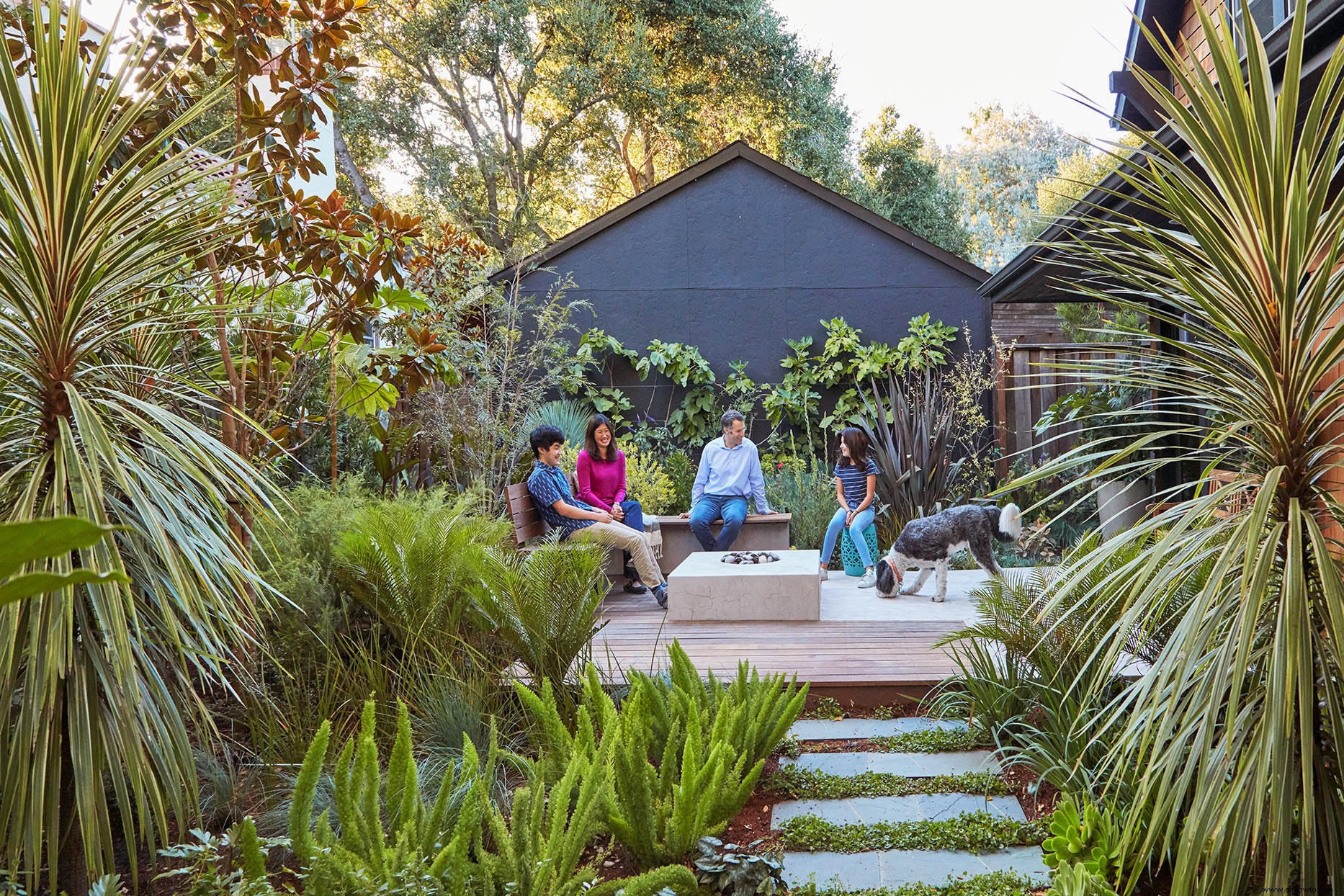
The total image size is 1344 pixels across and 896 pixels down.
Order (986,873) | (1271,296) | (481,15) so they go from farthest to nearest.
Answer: (481,15), (986,873), (1271,296)

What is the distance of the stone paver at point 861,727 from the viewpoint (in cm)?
361

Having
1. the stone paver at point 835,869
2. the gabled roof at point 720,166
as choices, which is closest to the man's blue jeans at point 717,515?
the gabled roof at point 720,166

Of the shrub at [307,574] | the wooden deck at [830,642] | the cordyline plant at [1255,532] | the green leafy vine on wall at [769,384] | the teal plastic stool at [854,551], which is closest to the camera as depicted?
the cordyline plant at [1255,532]

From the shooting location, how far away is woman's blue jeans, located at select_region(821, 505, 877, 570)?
252 inches

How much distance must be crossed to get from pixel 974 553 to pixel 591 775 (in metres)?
3.65

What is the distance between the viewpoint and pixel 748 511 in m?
7.16

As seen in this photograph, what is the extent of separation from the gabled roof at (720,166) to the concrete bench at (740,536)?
3.45m

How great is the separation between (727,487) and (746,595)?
165cm

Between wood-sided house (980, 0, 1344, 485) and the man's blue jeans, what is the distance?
2526 millimetres

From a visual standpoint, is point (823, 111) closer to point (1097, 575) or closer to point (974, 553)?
point (974, 553)

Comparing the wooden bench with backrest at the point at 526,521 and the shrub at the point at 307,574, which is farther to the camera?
the wooden bench with backrest at the point at 526,521

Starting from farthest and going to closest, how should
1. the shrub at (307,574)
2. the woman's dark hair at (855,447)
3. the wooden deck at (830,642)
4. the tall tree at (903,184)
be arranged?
the tall tree at (903,184) → the woman's dark hair at (855,447) → the wooden deck at (830,642) → the shrub at (307,574)

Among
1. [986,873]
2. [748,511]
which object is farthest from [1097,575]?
[748,511]

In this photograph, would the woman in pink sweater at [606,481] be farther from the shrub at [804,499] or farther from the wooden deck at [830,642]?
the shrub at [804,499]
